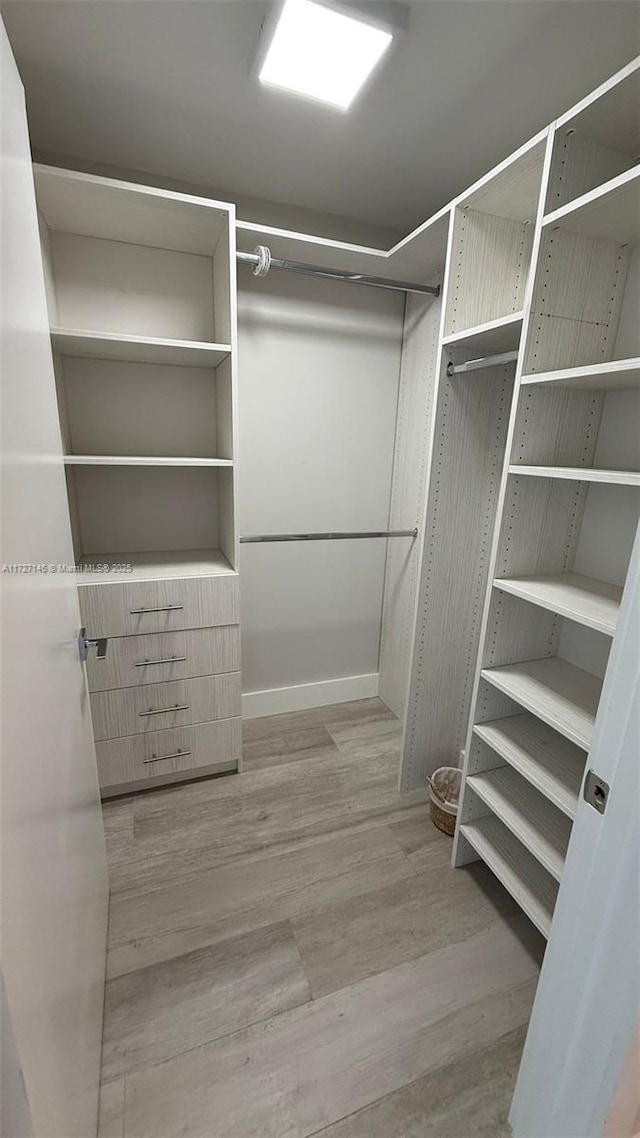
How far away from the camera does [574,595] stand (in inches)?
48.6

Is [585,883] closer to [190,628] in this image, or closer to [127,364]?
[190,628]

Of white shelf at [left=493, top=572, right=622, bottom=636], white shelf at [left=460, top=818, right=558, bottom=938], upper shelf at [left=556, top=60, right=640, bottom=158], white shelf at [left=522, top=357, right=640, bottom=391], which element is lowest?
white shelf at [left=460, top=818, right=558, bottom=938]

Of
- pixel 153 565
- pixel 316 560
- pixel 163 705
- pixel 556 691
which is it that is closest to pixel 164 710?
pixel 163 705

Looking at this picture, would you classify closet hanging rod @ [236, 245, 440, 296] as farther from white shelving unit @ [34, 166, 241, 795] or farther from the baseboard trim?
the baseboard trim

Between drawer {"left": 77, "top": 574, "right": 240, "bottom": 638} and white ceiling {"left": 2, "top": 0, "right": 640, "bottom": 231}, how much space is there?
152 centimetres

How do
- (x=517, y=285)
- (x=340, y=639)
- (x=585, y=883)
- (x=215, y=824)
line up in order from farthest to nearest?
(x=340, y=639)
(x=215, y=824)
(x=517, y=285)
(x=585, y=883)

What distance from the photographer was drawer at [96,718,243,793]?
1.85 meters

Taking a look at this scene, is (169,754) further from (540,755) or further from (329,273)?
(329,273)

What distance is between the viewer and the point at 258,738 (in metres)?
2.35

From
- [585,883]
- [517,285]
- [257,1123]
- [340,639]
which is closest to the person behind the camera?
[585,883]

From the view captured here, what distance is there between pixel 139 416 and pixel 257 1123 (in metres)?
2.23

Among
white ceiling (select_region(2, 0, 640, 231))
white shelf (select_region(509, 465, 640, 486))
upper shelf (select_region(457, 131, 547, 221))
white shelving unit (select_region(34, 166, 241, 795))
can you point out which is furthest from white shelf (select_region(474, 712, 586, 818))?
white ceiling (select_region(2, 0, 640, 231))

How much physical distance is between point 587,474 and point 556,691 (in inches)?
25.5

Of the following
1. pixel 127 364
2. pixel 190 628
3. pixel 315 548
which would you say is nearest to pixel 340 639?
pixel 315 548
